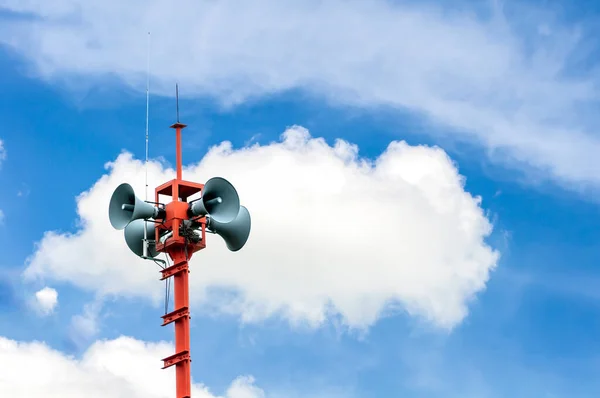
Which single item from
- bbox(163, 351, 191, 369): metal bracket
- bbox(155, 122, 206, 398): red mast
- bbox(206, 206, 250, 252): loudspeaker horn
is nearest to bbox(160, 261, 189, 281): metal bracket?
bbox(155, 122, 206, 398): red mast

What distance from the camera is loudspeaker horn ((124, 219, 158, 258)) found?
112812mm

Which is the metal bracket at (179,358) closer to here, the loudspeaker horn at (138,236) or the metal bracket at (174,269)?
the metal bracket at (174,269)

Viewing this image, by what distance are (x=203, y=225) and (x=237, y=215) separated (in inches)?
75.5

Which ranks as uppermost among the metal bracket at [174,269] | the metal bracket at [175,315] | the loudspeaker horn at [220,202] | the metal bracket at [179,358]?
the loudspeaker horn at [220,202]

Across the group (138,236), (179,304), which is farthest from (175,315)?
(138,236)

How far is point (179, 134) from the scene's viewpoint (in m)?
115

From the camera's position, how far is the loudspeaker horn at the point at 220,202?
110 meters

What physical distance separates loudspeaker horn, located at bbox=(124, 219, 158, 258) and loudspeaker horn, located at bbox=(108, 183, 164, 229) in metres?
1.76

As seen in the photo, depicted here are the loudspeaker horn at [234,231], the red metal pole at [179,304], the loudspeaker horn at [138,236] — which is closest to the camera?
the red metal pole at [179,304]

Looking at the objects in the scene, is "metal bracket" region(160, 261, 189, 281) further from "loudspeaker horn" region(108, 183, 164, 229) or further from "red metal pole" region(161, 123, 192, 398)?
"loudspeaker horn" region(108, 183, 164, 229)

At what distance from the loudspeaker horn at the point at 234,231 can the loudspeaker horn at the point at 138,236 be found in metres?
3.33

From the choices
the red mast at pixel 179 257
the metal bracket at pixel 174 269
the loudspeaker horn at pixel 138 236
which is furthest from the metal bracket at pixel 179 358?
the loudspeaker horn at pixel 138 236

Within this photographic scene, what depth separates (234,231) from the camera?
11275 centimetres

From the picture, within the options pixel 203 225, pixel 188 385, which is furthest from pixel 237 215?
pixel 188 385
